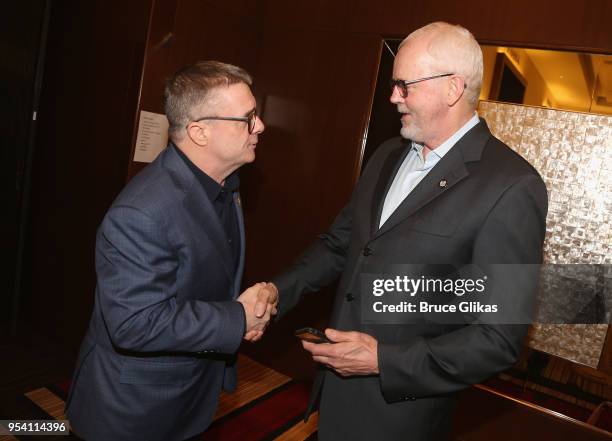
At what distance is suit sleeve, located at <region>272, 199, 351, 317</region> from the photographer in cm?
201

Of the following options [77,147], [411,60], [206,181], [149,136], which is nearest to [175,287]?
[206,181]

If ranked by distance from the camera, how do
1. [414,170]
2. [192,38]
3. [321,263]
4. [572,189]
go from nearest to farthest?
1. [414,170]
2. [321,263]
3. [572,189]
4. [192,38]

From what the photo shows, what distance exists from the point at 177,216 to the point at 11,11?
2.81 meters

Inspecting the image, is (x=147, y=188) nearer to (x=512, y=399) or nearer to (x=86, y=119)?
(x=86, y=119)

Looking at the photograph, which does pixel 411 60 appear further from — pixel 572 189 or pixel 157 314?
pixel 572 189

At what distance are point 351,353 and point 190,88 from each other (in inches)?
40.1

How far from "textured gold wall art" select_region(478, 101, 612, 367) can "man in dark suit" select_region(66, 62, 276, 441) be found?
2.05 metres

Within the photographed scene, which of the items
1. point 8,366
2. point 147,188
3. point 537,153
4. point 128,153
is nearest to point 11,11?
point 128,153

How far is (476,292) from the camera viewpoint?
4.82ft

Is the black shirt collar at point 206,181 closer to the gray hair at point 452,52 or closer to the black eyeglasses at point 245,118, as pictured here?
the black eyeglasses at point 245,118

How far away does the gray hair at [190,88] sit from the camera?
1.64 m

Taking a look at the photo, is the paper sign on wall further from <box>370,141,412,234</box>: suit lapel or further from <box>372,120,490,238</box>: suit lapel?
<box>372,120,490,238</box>: suit lapel

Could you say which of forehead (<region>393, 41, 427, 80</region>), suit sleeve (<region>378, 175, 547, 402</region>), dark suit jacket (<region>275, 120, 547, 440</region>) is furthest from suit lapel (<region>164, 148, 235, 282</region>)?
forehead (<region>393, 41, 427, 80</region>)

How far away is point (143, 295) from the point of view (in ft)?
4.62
